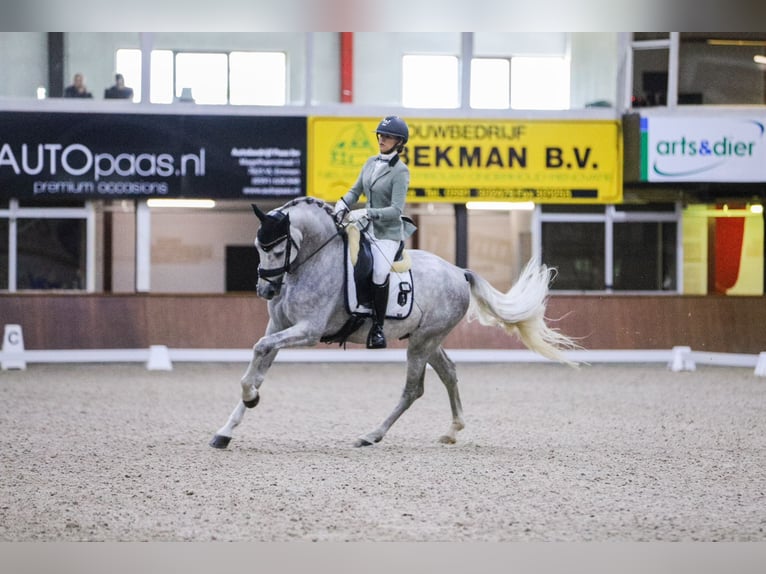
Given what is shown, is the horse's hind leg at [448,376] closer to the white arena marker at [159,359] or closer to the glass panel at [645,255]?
the white arena marker at [159,359]

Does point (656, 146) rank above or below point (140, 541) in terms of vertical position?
above

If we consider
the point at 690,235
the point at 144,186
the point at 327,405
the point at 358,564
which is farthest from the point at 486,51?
the point at 358,564

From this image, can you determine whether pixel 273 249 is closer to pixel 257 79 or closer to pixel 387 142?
pixel 387 142

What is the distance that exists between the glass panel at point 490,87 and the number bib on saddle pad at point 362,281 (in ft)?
36.0

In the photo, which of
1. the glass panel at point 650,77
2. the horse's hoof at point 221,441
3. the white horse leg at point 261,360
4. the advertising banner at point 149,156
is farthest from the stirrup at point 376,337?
the glass panel at point 650,77

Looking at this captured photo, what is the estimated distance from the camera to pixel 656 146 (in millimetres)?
18891

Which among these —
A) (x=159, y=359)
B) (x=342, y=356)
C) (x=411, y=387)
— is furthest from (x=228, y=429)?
(x=342, y=356)

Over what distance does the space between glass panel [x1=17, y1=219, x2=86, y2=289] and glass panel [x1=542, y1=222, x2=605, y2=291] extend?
743 centimetres

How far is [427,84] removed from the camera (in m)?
19.4

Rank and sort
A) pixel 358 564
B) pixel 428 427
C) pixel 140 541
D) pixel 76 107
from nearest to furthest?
pixel 358 564 < pixel 140 541 < pixel 428 427 < pixel 76 107
